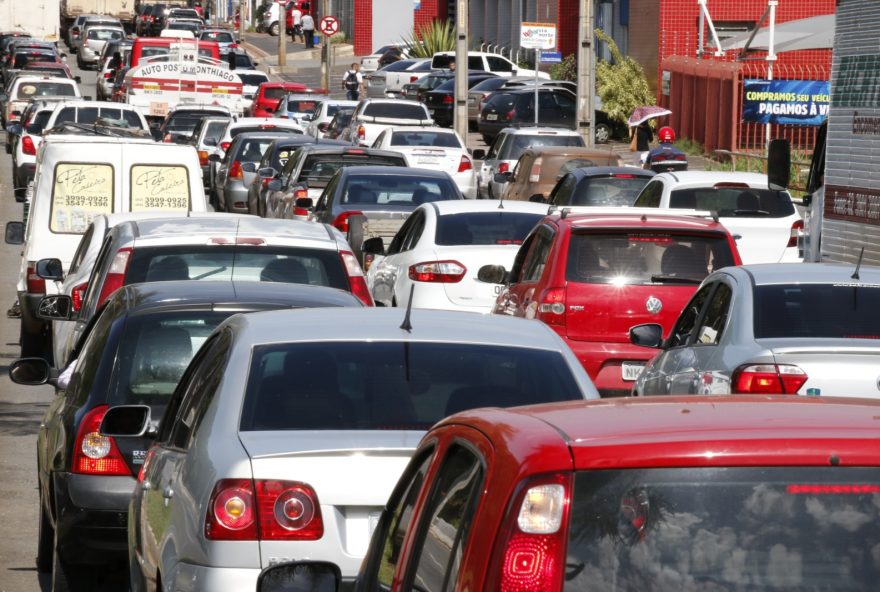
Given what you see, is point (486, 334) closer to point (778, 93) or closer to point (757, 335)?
point (757, 335)

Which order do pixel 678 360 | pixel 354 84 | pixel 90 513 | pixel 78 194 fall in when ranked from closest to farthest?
pixel 90 513
pixel 678 360
pixel 78 194
pixel 354 84

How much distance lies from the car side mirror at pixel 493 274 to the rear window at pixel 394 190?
235 inches

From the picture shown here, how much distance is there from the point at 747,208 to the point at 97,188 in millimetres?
6801

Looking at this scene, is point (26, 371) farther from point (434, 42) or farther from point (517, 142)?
point (434, 42)

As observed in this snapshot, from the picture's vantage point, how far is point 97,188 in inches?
668

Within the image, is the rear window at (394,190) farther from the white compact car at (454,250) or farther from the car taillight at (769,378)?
the car taillight at (769,378)

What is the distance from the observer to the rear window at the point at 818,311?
9461 millimetres

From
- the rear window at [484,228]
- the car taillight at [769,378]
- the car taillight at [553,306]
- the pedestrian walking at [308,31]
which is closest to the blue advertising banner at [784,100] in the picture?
the rear window at [484,228]

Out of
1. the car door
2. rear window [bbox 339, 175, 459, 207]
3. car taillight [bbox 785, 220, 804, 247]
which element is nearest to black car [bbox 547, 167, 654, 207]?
rear window [bbox 339, 175, 459, 207]

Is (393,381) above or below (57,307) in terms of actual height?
above

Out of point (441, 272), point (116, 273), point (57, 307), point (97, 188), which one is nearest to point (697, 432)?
point (116, 273)

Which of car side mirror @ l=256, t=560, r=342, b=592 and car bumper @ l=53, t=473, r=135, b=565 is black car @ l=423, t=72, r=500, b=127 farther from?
car side mirror @ l=256, t=560, r=342, b=592

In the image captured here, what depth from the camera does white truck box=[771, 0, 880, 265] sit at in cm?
1397

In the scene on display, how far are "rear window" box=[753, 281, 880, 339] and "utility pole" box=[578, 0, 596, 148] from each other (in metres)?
23.8
